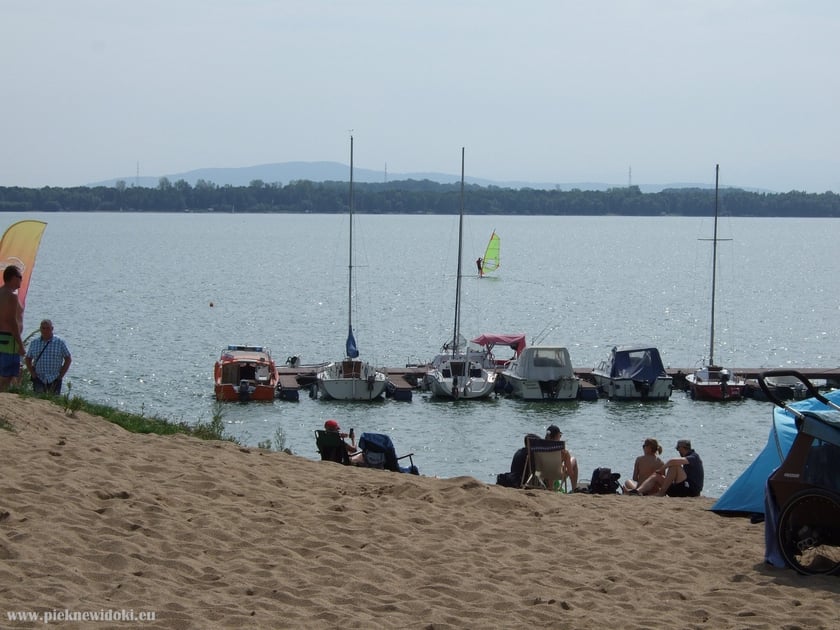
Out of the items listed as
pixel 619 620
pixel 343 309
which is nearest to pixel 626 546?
pixel 619 620

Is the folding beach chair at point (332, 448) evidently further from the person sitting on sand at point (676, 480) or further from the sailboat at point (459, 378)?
the sailboat at point (459, 378)

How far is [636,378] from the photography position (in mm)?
36031

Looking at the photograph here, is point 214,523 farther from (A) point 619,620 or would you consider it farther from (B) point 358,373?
(B) point 358,373

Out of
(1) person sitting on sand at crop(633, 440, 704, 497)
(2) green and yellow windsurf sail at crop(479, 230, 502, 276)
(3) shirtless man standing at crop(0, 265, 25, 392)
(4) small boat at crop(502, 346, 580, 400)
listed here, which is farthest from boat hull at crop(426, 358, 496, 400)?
(2) green and yellow windsurf sail at crop(479, 230, 502, 276)

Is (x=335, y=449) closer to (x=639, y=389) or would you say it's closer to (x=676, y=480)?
(x=676, y=480)

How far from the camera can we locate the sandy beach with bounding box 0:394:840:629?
24.5ft

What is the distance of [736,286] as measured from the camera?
93562mm

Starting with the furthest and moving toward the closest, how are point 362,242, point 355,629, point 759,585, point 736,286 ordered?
point 362,242 → point 736,286 → point 759,585 → point 355,629

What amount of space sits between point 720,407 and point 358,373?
11157mm

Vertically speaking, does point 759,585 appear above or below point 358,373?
above

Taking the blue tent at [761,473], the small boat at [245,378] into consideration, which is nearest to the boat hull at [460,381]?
the small boat at [245,378]

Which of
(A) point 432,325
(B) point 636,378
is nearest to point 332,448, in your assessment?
(B) point 636,378

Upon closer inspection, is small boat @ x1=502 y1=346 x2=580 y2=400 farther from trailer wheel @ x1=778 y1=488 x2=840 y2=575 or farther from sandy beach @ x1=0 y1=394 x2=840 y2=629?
trailer wheel @ x1=778 y1=488 x2=840 y2=575

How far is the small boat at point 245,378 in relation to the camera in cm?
3378
